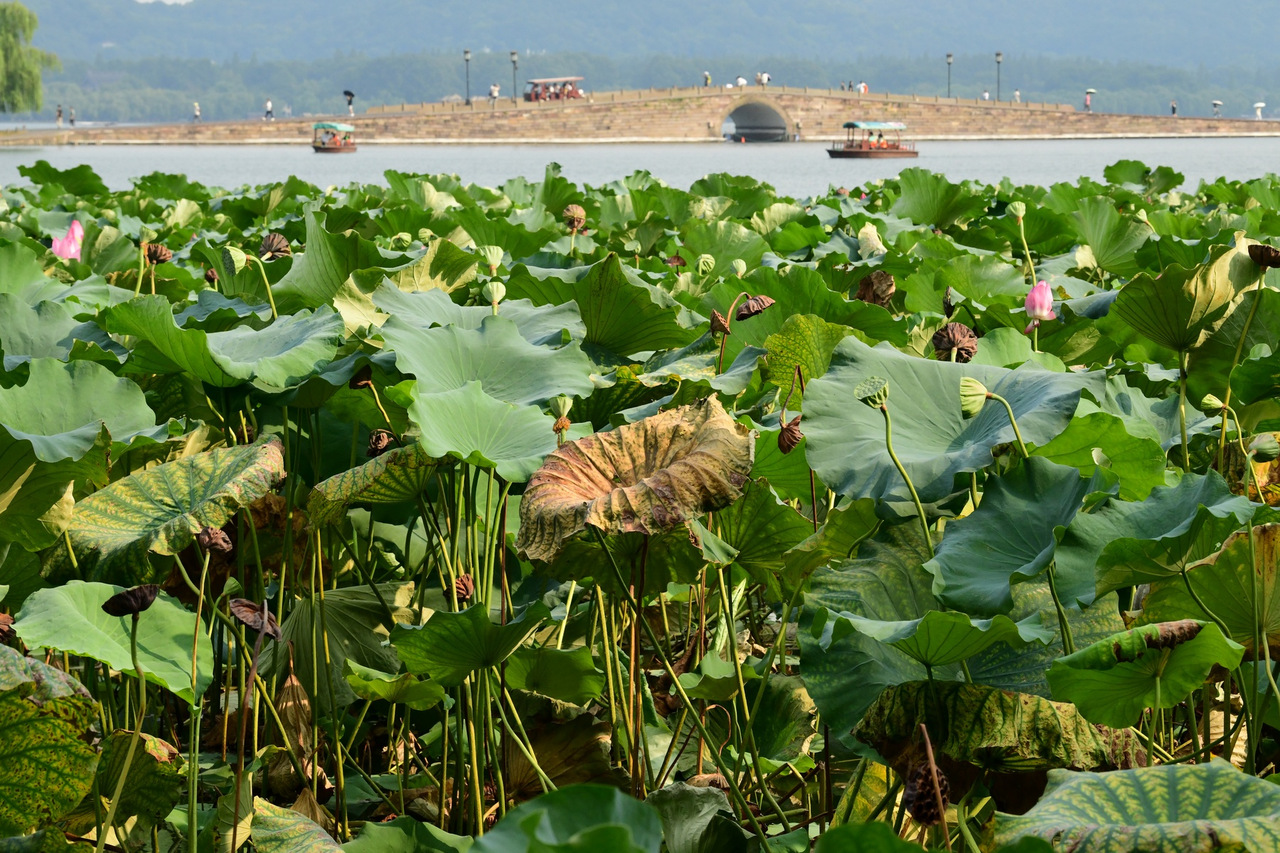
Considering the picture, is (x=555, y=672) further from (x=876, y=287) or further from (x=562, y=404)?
(x=876, y=287)

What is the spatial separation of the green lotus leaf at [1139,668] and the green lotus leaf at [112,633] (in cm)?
54

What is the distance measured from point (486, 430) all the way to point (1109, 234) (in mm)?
1582

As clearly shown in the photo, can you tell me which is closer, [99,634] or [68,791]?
[68,791]

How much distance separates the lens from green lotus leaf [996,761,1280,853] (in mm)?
482

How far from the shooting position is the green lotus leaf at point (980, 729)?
28.4 inches

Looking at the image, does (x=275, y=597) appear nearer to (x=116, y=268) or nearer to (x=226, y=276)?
(x=226, y=276)

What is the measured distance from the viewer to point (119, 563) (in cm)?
93

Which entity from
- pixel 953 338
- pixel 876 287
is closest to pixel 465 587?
pixel 953 338

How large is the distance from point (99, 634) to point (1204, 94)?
119906mm

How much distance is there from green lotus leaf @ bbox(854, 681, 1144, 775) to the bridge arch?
41.5 meters

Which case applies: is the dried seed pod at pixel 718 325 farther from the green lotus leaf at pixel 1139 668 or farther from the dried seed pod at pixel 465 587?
the green lotus leaf at pixel 1139 668

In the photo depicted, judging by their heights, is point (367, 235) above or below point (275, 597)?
above

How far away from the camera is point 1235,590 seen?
2.36 ft

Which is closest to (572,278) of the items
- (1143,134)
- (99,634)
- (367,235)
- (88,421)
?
(88,421)
